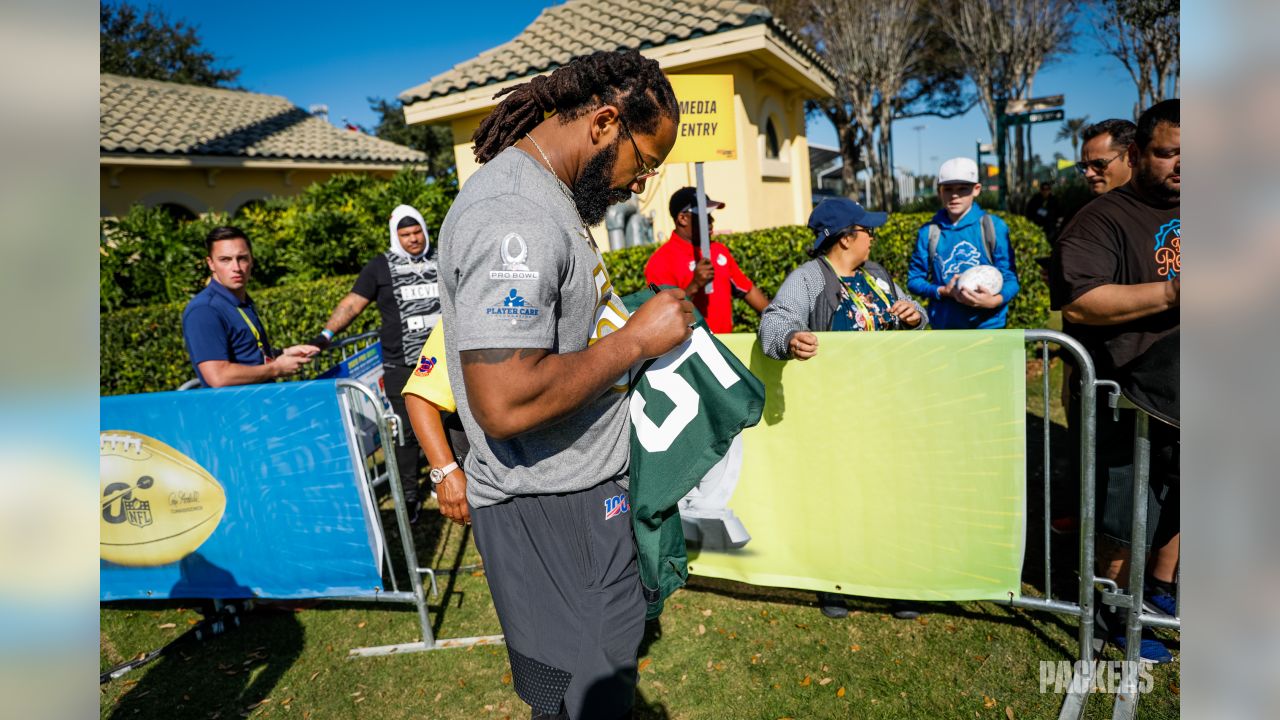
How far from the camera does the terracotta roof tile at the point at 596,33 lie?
35.5ft

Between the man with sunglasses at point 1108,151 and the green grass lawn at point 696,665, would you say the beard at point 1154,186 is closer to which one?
the man with sunglasses at point 1108,151

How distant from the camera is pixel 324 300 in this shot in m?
9.77

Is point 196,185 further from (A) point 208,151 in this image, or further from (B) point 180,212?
(A) point 208,151

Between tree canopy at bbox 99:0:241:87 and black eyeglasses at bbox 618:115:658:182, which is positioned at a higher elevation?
tree canopy at bbox 99:0:241:87

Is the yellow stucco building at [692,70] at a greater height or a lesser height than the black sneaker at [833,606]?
greater

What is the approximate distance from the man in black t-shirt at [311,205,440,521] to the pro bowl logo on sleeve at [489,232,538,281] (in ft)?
13.0

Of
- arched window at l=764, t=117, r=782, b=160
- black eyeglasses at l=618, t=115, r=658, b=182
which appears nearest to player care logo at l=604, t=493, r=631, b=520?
black eyeglasses at l=618, t=115, r=658, b=182

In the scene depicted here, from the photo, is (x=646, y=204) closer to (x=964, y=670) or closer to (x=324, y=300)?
(x=324, y=300)

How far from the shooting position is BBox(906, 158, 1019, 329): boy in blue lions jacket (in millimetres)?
4793

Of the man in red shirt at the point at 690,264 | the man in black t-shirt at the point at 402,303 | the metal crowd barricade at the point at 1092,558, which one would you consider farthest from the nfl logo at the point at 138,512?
the metal crowd barricade at the point at 1092,558

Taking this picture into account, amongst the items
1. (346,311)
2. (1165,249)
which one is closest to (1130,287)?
(1165,249)

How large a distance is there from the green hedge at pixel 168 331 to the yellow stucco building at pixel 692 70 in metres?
3.97

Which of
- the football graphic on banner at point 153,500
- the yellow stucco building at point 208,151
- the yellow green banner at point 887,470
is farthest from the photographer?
the yellow stucco building at point 208,151

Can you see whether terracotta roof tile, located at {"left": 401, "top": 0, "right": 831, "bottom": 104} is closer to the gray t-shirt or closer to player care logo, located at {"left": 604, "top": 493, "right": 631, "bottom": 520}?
the gray t-shirt
